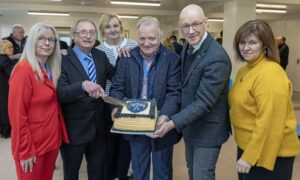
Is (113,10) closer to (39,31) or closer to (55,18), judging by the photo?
(55,18)

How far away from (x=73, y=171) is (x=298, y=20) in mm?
10492

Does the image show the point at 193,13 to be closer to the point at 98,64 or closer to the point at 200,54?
the point at 200,54

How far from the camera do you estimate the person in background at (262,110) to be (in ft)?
4.93

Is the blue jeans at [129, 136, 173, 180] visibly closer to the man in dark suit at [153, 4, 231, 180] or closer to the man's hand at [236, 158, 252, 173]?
the man in dark suit at [153, 4, 231, 180]

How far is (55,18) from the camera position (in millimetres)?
12867

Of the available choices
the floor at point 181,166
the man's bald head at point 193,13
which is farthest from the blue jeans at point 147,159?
the floor at point 181,166

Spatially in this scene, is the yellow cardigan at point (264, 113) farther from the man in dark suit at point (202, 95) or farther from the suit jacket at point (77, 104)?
the suit jacket at point (77, 104)

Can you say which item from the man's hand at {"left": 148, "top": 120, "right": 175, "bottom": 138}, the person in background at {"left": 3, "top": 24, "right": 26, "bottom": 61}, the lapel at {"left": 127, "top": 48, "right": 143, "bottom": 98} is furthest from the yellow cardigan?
the person in background at {"left": 3, "top": 24, "right": 26, "bottom": 61}

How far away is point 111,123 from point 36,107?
2.51ft

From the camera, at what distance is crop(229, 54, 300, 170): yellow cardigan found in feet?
4.91

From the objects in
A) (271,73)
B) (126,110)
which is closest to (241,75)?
(271,73)

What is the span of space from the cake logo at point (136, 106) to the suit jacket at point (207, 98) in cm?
20

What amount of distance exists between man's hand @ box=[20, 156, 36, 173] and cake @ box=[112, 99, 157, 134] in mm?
534

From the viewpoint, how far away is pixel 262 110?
4.93 ft
